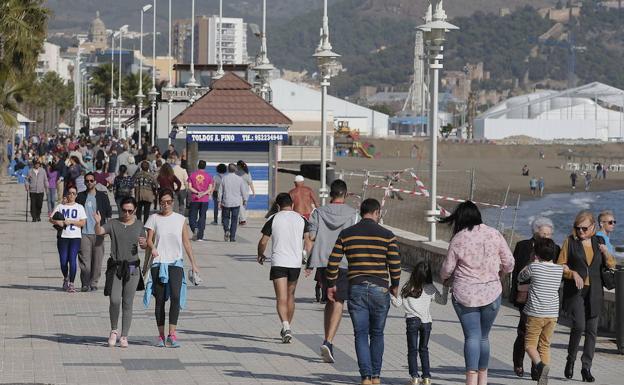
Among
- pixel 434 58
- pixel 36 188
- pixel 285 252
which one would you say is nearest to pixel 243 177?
pixel 36 188

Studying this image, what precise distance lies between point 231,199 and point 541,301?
1534 centimetres

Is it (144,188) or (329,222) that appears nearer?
(329,222)

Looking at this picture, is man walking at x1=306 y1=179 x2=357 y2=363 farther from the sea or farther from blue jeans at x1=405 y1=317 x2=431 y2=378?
the sea

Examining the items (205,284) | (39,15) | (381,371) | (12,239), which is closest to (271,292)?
(205,284)

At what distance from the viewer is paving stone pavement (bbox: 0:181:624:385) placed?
11711 millimetres

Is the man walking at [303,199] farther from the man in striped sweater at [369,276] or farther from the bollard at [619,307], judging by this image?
the man in striped sweater at [369,276]

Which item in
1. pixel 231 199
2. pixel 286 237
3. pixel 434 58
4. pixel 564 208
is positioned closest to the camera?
pixel 286 237

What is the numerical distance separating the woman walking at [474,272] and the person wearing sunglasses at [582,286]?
4.64 feet

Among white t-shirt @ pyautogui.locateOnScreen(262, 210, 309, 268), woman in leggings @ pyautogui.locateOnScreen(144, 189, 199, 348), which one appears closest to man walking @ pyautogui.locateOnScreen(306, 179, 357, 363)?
white t-shirt @ pyautogui.locateOnScreen(262, 210, 309, 268)

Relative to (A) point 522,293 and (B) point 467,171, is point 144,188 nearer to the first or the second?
(B) point 467,171

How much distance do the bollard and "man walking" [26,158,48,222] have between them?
20.2 meters

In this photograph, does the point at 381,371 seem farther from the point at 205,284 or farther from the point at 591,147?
the point at 591,147

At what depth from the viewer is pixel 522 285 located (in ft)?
37.5

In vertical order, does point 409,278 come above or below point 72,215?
below
